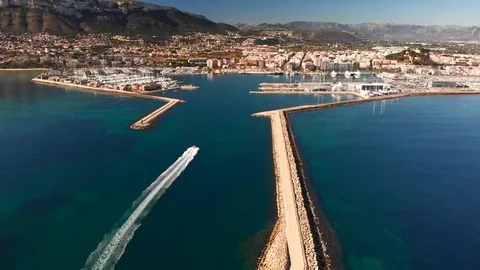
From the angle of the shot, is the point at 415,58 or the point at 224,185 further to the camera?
the point at 415,58

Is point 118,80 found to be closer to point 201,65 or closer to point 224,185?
point 201,65

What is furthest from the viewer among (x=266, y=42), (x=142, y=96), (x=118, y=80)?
(x=266, y=42)

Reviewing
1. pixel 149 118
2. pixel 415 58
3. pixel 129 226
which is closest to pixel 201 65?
pixel 415 58

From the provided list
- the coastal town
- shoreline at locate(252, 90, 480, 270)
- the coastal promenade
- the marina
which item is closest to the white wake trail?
shoreline at locate(252, 90, 480, 270)

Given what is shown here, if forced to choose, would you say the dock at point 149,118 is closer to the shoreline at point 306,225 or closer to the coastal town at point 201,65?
the shoreline at point 306,225

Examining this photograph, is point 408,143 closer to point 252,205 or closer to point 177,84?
point 252,205

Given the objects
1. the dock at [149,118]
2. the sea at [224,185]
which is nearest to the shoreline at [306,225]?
the sea at [224,185]
